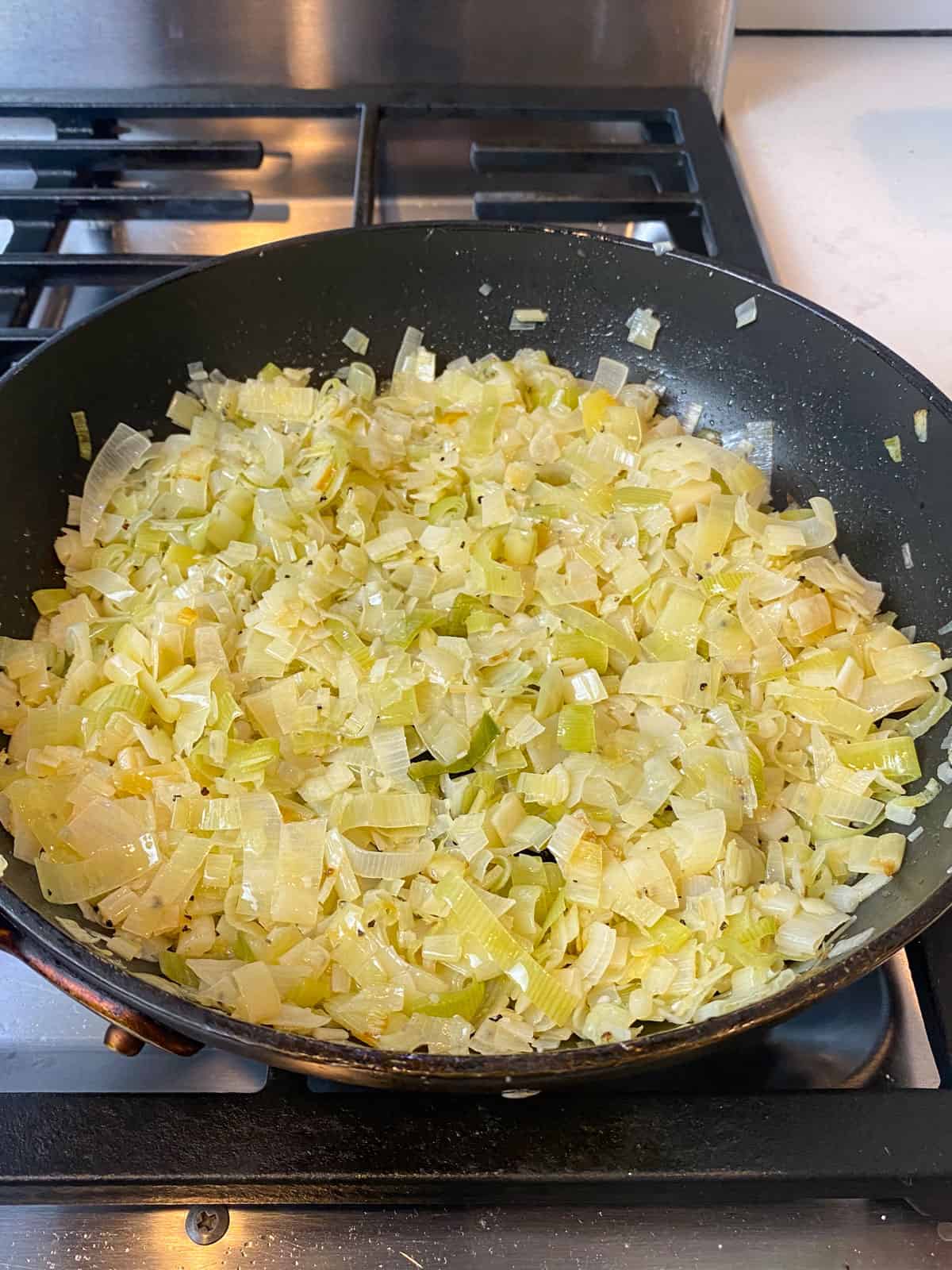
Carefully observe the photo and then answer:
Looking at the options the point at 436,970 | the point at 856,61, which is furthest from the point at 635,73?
the point at 436,970

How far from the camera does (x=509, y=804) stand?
0.97 metres

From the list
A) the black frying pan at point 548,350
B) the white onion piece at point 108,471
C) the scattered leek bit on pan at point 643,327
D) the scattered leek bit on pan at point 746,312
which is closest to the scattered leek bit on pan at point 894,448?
the black frying pan at point 548,350

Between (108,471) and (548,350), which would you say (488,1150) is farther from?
(548,350)

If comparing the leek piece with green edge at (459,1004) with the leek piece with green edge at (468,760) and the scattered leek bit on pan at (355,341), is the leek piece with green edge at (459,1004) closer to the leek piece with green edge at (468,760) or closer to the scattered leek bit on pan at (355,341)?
the leek piece with green edge at (468,760)

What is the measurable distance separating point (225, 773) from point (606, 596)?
46 centimetres

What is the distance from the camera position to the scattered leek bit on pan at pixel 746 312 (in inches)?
48.1

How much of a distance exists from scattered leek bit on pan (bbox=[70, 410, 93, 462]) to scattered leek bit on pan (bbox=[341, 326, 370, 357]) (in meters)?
0.35

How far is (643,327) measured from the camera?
1303mm

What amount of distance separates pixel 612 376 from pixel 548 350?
0.31 ft

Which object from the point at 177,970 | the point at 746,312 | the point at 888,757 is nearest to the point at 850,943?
the point at 888,757

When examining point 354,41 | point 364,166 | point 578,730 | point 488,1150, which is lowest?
point 488,1150

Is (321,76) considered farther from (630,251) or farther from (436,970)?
(436,970)

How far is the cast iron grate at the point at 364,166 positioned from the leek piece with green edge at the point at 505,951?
36.3 inches

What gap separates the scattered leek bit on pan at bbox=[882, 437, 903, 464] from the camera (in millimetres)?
1108
